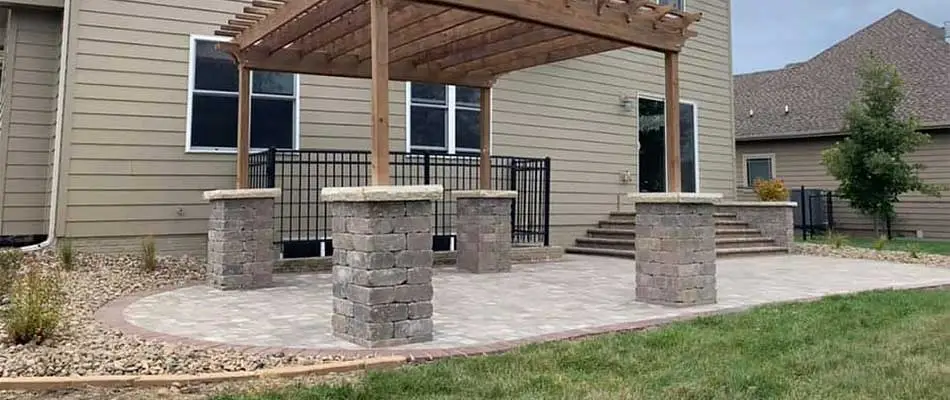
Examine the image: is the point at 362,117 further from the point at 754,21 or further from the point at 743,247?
the point at 754,21

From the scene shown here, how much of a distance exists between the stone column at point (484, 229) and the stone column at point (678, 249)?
2.32 metres

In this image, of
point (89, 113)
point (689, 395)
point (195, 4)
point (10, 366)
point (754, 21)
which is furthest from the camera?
point (754, 21)

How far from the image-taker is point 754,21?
138 ft

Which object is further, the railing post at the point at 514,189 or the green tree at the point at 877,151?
the green tree at the point at 877,151

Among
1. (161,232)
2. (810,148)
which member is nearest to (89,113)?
(161,232)

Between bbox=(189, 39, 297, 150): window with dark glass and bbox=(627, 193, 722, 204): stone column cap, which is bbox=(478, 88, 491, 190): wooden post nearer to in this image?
bbox=(189, 39, 297, 150): window with dark glass

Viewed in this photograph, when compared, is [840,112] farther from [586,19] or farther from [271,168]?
[271,168]

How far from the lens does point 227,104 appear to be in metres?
7.95

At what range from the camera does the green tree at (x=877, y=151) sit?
13328mm

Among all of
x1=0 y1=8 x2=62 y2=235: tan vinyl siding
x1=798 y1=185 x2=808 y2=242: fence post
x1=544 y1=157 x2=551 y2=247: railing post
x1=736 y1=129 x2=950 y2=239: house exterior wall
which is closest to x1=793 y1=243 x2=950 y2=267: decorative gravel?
x1=798 y1=185 x2=808 y2=242: fence post

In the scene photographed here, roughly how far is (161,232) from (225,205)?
1777 millimetres

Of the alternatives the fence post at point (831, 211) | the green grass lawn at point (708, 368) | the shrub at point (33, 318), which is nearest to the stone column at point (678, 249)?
the green grass lawn at point (708, 368)

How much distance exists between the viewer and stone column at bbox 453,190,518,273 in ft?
25.6

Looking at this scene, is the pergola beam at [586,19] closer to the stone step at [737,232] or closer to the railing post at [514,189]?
the railing post at [514,189]
